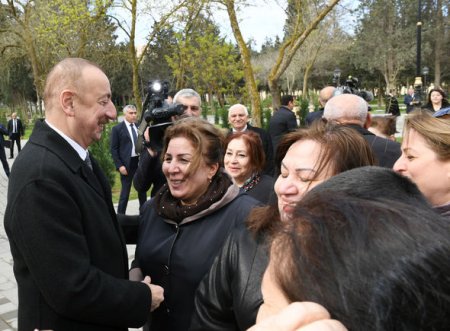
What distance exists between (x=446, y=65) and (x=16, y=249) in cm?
5313

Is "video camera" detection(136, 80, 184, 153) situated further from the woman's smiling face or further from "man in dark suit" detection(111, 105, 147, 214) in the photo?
"man in dark suit" detection(111, 105, 147, 214)

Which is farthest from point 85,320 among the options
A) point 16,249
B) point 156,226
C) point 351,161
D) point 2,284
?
point 2,284

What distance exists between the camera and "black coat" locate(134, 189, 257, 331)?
200cm

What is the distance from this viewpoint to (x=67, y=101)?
1.91m

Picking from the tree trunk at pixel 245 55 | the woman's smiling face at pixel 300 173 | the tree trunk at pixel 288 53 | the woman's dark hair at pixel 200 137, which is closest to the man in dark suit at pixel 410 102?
the tree trunk at pixel 288 53

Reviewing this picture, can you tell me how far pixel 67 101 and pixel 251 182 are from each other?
6.51 feet

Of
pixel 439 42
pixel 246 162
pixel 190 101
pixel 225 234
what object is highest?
pixel 439 42

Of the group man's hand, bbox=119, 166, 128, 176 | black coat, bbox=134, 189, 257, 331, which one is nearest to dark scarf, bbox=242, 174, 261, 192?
black coat, bbox=134, 189, 257, 331

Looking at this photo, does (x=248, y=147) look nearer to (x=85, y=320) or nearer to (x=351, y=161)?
(x=351, y=161)

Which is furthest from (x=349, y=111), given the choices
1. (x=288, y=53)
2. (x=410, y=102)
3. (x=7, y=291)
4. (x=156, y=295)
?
(x=410, y=102)

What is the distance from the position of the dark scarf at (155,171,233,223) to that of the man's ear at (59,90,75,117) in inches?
26.3

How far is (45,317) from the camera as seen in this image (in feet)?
5.69

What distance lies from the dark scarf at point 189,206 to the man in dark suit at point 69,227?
287 millimetres

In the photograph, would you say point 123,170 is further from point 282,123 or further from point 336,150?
point 336,150
